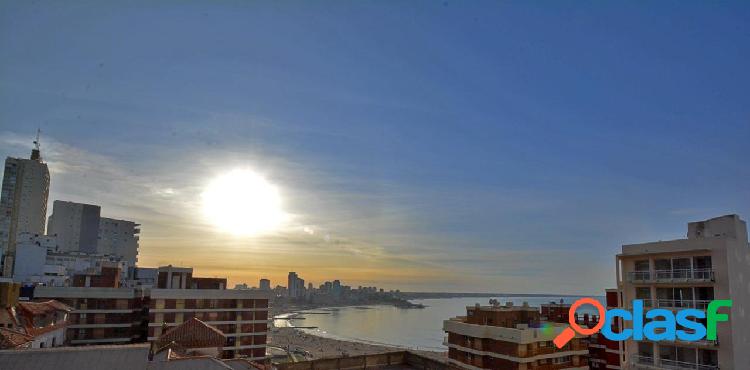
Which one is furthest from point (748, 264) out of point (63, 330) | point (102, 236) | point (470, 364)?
point (102, 236)

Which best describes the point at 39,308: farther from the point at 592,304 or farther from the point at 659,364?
the point at 659,364

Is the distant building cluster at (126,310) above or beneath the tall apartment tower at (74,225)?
beneath

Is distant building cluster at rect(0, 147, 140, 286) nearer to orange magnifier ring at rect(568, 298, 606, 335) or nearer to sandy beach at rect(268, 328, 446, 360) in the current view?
sandy beach at rect(268, 328, 446, 360)

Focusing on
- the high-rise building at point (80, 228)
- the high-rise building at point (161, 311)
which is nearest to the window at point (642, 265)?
the high-rise building at point (161, 311)

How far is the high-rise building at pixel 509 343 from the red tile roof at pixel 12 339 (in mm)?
38650

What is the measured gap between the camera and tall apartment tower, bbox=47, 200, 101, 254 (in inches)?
6107

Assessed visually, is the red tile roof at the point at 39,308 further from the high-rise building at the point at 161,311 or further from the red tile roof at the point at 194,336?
the red tile roof at the point at 194,336

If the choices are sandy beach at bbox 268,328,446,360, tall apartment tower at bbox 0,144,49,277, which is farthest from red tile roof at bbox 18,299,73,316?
tall apartment tower at bbox 0,144,49,277

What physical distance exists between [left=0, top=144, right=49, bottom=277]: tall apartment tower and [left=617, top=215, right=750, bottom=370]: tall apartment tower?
438ft

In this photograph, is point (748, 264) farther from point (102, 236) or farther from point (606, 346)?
point (102, 236)

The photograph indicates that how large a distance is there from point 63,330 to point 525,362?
169 feet

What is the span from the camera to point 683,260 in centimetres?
4178

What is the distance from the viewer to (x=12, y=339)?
3600 centimetres

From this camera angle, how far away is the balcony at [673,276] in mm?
39750
